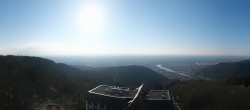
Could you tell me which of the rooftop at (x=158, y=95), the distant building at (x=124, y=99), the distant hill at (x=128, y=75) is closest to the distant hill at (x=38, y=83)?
the distant hill at (x=128, y=75)

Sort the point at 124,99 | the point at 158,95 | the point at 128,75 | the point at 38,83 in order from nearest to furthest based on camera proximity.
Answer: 1. the point at 124,99
2. the point at 158,95
3. the point at 38,83
4. the point at 128,75

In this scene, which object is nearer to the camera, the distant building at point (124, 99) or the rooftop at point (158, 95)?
the distant building at point (124, 99)

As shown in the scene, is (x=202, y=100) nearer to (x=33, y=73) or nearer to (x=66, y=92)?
(x=66, y=92)

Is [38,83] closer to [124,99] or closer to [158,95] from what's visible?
[124,99]

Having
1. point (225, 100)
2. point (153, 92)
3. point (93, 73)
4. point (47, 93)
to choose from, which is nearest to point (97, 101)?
point (153, 92)

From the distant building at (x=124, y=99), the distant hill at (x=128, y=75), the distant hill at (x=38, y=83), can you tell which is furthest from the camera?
the distant hill at (x=128, y=75)

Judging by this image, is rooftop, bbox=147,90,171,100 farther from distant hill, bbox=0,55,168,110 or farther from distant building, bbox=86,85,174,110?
distant hill, bbox=0,55,168,110

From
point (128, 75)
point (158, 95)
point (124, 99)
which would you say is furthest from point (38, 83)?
point (128, 75)

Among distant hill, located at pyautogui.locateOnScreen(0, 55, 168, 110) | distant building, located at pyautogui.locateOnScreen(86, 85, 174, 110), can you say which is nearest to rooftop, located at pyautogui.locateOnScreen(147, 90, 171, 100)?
distant building, located at pyautogui.locateOnScreen(86, 85, 174, 110)

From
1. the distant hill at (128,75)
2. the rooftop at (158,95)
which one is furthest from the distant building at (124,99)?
the distant hill at (128,75)

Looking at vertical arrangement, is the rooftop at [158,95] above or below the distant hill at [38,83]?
above

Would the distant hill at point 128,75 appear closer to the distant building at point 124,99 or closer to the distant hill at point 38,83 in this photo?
the distant hill at point 38,83

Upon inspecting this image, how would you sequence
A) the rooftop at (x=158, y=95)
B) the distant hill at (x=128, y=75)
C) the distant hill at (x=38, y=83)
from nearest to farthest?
1. the rooftop at (x=158, y=95)
2. the distant hill at (x=38, y=83)
3. the distant hill at (x=128, y=75)
